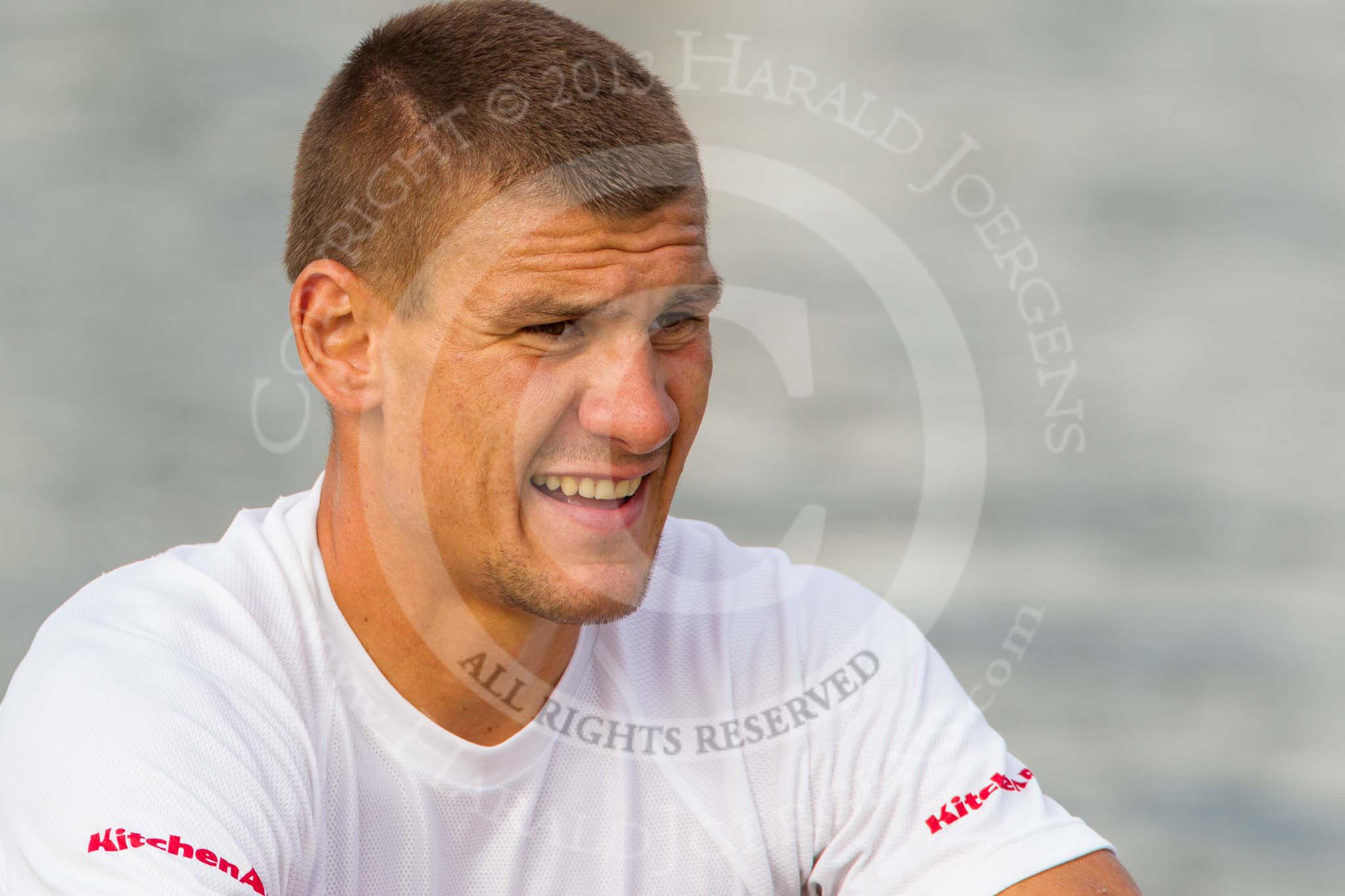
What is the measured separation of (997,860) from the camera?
2.20 metres

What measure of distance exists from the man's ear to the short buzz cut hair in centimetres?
3

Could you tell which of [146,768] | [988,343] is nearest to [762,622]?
[146,768]

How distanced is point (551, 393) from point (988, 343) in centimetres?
337

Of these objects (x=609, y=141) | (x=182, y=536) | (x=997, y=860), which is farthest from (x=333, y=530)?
(x=182, y=536)

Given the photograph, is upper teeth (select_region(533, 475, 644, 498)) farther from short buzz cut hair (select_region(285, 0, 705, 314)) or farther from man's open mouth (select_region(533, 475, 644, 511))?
short buzz cut hair (select_region(285, 0, 705, 314))

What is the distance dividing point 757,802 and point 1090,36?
5.03 m

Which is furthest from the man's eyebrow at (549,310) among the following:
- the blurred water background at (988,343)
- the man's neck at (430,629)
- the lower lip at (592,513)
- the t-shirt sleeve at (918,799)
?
the blurred water background at (988,343)

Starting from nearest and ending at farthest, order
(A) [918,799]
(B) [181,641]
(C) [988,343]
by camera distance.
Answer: (B) [181,641], (A) [918,799], (C) [988,343]

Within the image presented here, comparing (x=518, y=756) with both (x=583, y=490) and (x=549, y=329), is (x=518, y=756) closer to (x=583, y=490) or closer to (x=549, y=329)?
(x=583, y=490)

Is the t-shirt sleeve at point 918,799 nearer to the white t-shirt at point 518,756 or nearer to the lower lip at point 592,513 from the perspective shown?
the white t-shirt at point 518,756

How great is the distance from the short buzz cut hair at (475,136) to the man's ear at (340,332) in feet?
0.09

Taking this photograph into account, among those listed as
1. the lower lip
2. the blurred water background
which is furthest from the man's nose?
the blurred water background

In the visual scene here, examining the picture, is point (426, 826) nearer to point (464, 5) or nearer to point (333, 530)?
point (333, 530)

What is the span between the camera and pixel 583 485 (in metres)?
2.16
